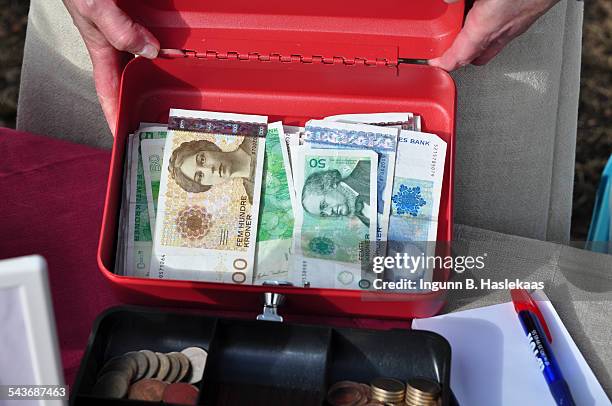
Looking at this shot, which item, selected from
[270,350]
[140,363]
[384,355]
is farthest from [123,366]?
[384,355]

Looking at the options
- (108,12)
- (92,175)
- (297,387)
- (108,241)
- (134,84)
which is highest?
(108,12)

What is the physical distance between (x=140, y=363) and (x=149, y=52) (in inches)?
21.1

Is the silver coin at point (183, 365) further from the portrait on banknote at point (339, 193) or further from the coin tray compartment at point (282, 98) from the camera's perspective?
the portrait on banknote at point (339, 193)

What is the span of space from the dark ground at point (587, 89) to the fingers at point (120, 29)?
4.83ft

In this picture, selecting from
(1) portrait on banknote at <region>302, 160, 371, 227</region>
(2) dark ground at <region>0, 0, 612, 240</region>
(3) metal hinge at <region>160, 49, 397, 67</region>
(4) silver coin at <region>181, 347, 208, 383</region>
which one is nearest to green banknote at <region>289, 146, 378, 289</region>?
(1) portrait on banknote at <region>302, 160, 371, 227</region>

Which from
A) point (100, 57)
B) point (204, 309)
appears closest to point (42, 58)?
point (100, 57)

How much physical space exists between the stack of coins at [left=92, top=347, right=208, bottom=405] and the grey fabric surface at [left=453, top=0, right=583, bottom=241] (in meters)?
0.68

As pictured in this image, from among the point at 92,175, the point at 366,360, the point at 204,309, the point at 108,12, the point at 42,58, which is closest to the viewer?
the point at 366,360

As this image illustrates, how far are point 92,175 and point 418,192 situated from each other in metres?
0.56

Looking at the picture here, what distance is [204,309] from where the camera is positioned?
1134 mm

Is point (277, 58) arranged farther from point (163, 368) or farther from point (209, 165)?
point (163, 368)

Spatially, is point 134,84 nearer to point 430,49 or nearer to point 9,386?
point 430,49

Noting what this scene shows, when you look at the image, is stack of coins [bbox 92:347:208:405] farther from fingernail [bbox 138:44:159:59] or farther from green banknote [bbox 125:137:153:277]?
fingernail [bbox 138:44:159:59]

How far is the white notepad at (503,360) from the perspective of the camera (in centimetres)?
104
